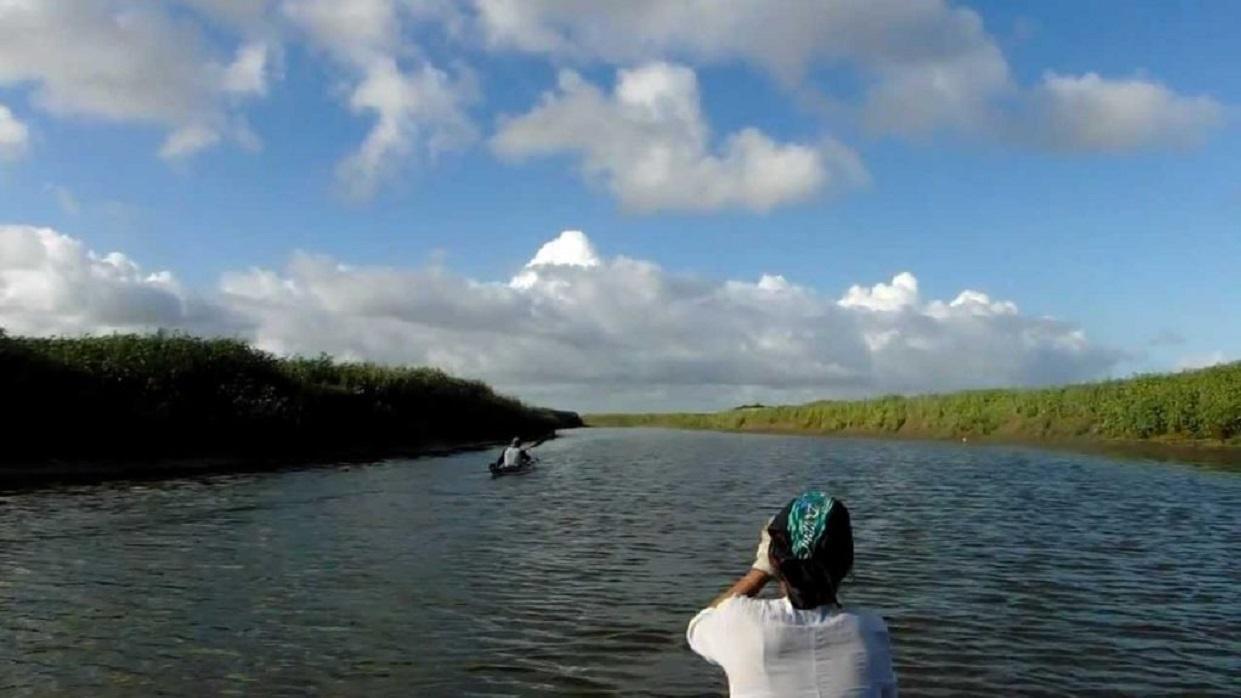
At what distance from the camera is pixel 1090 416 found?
6275 centimetres

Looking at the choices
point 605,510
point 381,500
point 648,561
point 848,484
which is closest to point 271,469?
point 381,500

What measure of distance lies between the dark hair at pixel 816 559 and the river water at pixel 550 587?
6.88 metres

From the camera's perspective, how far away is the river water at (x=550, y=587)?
Result: 37.8ft

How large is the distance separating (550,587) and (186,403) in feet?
122

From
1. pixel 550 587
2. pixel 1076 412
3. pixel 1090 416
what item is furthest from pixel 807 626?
pixel 1076 412

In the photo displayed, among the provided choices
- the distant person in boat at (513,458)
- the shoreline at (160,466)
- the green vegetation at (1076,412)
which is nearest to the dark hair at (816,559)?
the shoreline at (160,466)

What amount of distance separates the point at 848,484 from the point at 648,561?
19.0m

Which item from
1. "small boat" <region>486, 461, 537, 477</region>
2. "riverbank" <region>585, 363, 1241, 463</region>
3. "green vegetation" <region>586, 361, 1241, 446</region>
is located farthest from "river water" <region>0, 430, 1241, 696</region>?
"green vegetation" <region>586, 361, 1241, 446</region>

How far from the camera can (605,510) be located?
95.0 ft

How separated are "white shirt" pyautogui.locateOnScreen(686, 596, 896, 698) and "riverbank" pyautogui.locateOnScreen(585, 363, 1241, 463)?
153ft

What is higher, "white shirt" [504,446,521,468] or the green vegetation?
the green vegetation

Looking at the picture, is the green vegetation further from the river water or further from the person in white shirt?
the person in white shirt

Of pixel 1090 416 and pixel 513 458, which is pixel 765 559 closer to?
pixel 513 458

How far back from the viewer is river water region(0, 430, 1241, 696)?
11.5 meters
